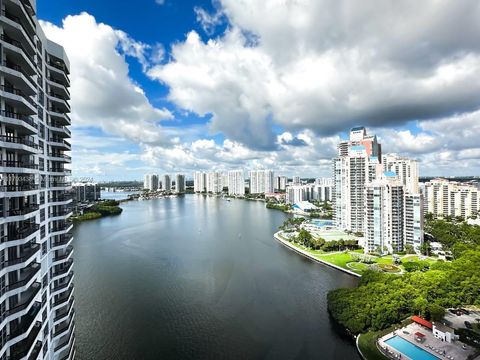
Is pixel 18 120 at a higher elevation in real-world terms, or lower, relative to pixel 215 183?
higher

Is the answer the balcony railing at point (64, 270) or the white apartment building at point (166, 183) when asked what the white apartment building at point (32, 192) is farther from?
the white apartment building at point (166, 183)

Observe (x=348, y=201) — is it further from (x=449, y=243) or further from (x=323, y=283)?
(x=323, y=283)

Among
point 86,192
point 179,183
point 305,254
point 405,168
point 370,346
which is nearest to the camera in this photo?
point 370,346


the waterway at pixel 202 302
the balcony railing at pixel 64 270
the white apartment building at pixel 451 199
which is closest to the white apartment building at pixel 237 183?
the white apartment building at pixel 451 199

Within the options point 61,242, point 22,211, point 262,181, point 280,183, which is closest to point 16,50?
point 22,211

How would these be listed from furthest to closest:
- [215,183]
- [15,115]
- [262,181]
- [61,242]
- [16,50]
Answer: [215,183]
[262,181]
[61,242]
[15,115]
[16,50]

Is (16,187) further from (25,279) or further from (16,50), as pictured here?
(16,50)

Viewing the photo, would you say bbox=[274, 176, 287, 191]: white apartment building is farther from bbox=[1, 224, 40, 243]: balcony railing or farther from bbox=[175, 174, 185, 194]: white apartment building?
bbox=[1, 224, 40, 243]: balcony railing
